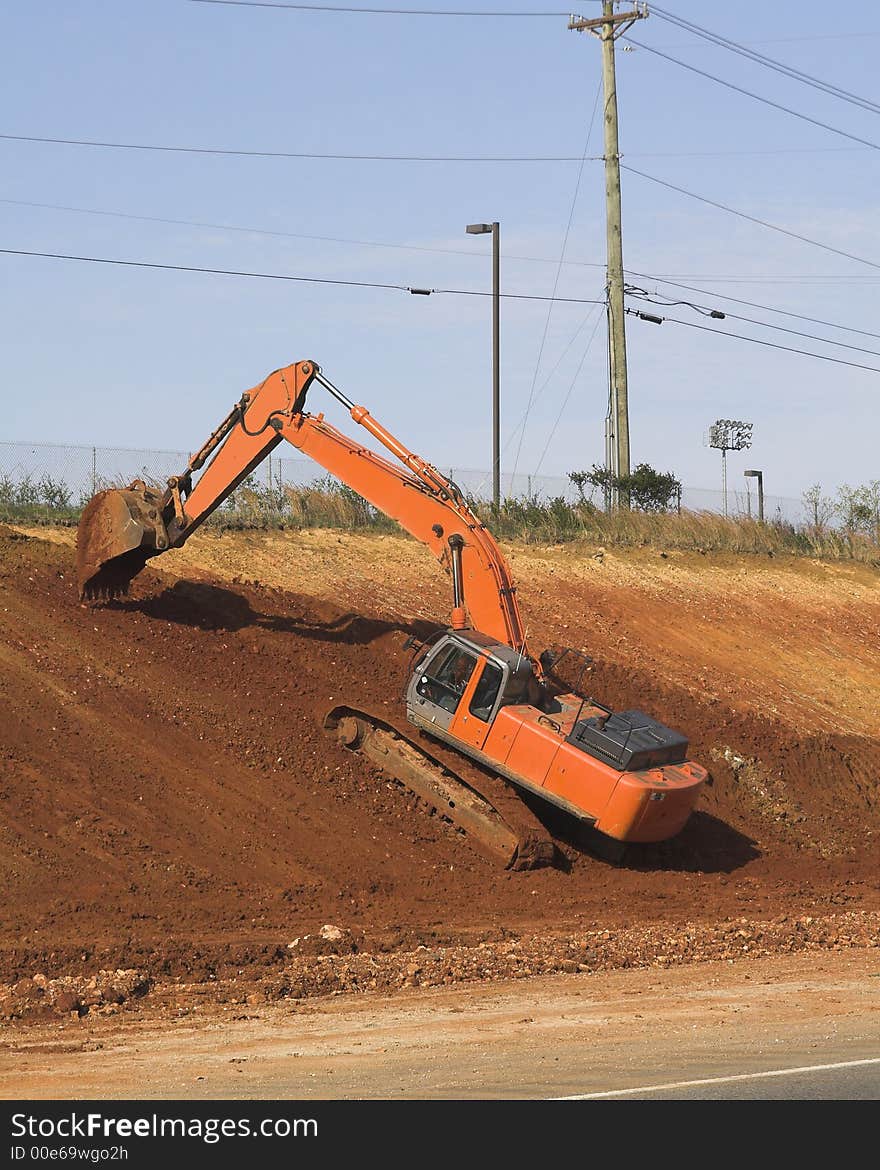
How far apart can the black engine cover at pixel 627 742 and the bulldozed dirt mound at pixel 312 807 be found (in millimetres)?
1518

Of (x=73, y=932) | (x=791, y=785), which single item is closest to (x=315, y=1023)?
(x=73, y=932)

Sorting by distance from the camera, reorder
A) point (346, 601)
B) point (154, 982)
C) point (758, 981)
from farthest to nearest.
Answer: point (346, 601) < point (758, 981) < point (154, 982)

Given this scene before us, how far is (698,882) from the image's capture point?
18016mm

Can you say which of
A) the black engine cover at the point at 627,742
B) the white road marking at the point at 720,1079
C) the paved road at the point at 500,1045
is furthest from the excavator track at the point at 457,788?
the white road marking at the point at 720,1079

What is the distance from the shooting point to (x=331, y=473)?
762 inches

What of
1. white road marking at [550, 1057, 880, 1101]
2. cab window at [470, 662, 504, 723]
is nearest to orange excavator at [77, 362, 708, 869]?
cab window at [470, 662, 504, 723]

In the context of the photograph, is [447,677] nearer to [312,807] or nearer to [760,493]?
[312,807]

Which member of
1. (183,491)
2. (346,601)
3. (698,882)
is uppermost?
(183,491)

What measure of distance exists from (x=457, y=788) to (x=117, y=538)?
5788 millimetres

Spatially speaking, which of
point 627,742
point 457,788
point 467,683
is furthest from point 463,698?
point 627,742

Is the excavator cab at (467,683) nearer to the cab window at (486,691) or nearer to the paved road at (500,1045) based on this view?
the cab window at (486,691)

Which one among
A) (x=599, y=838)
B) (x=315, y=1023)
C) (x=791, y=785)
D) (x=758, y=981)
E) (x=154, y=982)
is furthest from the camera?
(x=791, y=785)
